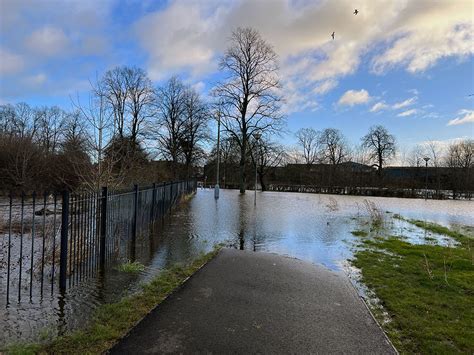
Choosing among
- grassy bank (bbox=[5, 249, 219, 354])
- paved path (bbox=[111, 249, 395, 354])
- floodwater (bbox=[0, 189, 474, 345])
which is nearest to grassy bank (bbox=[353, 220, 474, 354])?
paved path (bbox=[111, 249, 395, 354])

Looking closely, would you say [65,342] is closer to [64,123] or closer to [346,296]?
[346,296]

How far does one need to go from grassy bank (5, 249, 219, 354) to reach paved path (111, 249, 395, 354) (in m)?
0.16

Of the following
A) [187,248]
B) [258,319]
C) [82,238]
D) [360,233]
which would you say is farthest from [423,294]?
[360,233]

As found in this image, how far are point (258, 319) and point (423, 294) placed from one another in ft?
10.2

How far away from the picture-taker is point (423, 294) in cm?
623

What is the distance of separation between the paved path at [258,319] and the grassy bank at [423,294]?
40 cm

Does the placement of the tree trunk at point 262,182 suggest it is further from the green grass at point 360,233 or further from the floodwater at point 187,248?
the green grass at point 360,233

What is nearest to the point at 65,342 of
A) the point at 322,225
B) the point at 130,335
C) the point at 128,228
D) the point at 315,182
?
the point at 130,335

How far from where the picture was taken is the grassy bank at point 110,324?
3.70 metres

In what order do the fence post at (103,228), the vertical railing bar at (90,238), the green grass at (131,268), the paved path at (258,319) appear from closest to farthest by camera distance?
the paved path at (258,319), the vertical railing bar at (90,238), the green grass at (131,268), the fence post at (103,228)

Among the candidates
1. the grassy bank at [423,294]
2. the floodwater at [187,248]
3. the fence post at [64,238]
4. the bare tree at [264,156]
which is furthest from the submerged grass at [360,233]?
the bare tree at [264,156]

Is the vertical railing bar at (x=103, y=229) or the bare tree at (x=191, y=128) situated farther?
the bare tree at (x=191, y=128)

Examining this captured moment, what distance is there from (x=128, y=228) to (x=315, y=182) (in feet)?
191

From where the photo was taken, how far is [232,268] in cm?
764
